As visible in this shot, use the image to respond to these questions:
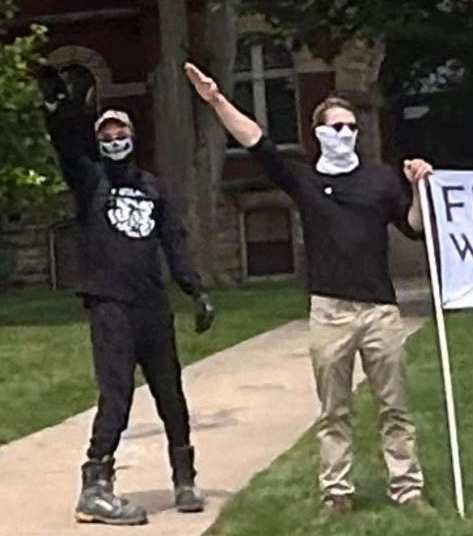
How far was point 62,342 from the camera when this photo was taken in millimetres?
18234

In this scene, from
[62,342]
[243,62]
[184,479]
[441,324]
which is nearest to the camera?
[441,324]

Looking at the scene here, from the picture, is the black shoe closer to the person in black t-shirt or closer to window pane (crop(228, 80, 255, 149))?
the person in black t-shirt

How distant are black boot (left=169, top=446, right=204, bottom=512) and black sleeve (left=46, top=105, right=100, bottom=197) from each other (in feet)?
4.70

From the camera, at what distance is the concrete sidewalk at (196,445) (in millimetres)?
9039

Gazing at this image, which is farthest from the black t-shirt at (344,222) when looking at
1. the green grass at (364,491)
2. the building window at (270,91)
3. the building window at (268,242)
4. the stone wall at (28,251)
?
the stone wall at (28,251)

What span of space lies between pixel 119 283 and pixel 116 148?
2.27ft

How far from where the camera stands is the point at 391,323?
8.50 m

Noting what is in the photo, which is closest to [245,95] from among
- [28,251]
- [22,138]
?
[28,251]

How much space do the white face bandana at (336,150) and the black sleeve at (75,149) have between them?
1209 millimetres

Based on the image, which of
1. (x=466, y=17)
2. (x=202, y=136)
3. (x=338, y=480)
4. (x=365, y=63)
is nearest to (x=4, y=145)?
(x=466, y=17)

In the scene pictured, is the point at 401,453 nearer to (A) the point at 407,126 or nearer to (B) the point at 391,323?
(B) the point at 391,323

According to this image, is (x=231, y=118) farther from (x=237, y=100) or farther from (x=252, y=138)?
(x=237, y=100)

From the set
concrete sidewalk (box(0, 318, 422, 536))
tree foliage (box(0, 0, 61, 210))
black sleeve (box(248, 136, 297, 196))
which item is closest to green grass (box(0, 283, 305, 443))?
concrete sidewalk (box(0, 318, 422, 536))

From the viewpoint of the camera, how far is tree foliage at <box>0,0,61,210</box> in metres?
19.4
